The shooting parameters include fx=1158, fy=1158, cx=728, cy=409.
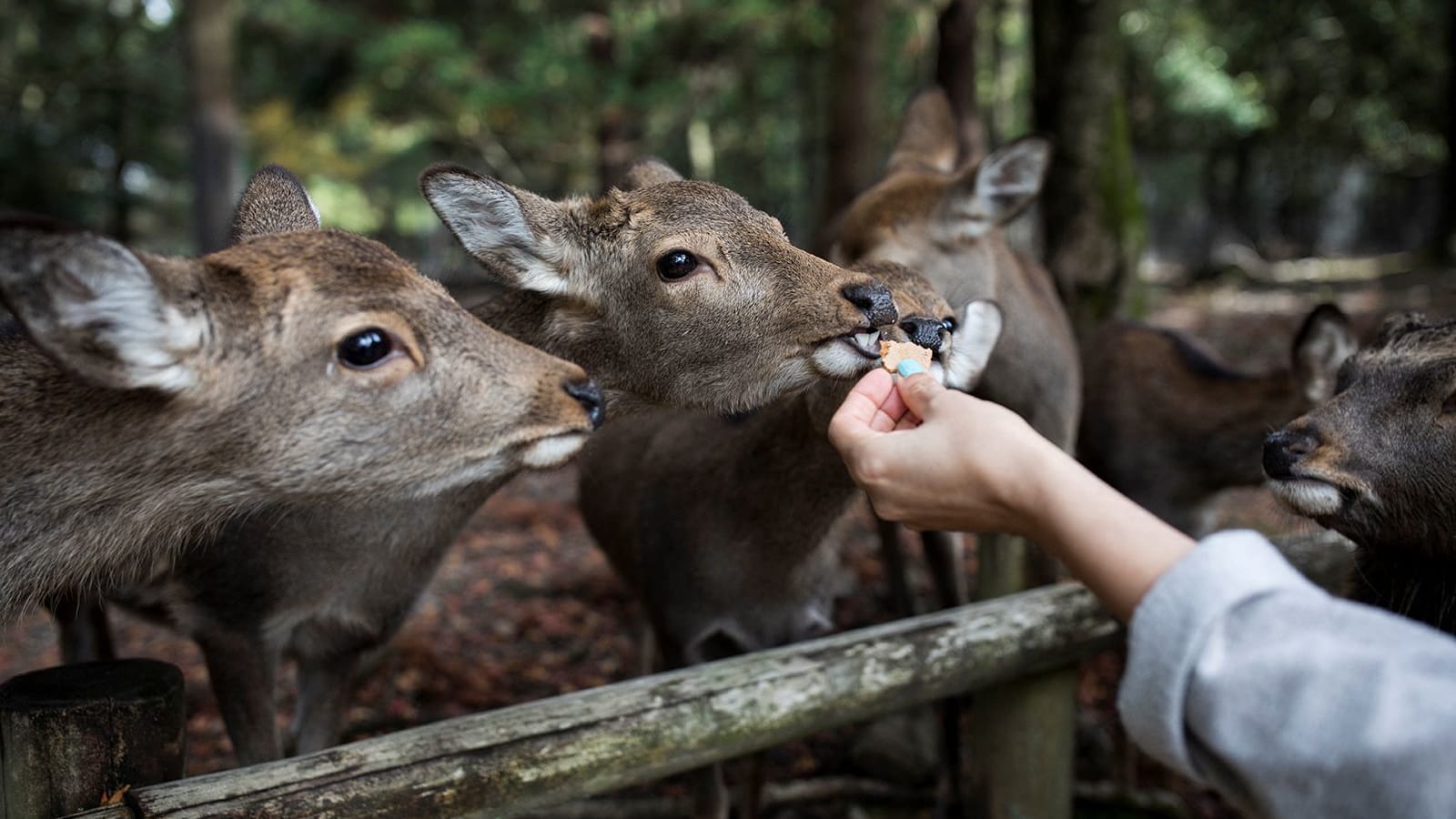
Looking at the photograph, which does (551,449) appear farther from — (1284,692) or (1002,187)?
(1002,187)

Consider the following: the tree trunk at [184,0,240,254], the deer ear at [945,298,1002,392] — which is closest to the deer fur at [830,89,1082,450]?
the deer ear at [945,298,1002,392]

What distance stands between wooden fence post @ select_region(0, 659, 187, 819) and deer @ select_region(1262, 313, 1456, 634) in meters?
3.41

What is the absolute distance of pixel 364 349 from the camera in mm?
3178

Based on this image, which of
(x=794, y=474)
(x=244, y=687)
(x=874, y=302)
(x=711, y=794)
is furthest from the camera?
(x=711, y=794)

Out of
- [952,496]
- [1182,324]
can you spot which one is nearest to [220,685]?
[952,496]

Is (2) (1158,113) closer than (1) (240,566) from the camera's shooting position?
No

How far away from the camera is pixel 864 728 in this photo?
6352mm

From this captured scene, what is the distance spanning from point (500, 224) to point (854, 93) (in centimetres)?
857

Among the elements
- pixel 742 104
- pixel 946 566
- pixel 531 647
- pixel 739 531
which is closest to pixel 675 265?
pixel 739 531

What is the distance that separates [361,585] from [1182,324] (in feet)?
51.9

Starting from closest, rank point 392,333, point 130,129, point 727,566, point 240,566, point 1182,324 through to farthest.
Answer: point 392,333 → point 240,566 → point 727,566 → point 1182,324 → point 130,129

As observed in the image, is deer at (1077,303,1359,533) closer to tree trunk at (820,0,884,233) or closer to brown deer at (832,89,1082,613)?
brown deer at (832,89,1082,613)

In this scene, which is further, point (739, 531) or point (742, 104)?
point (742, 104)

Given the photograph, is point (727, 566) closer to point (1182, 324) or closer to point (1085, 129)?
point (1085, 129)
